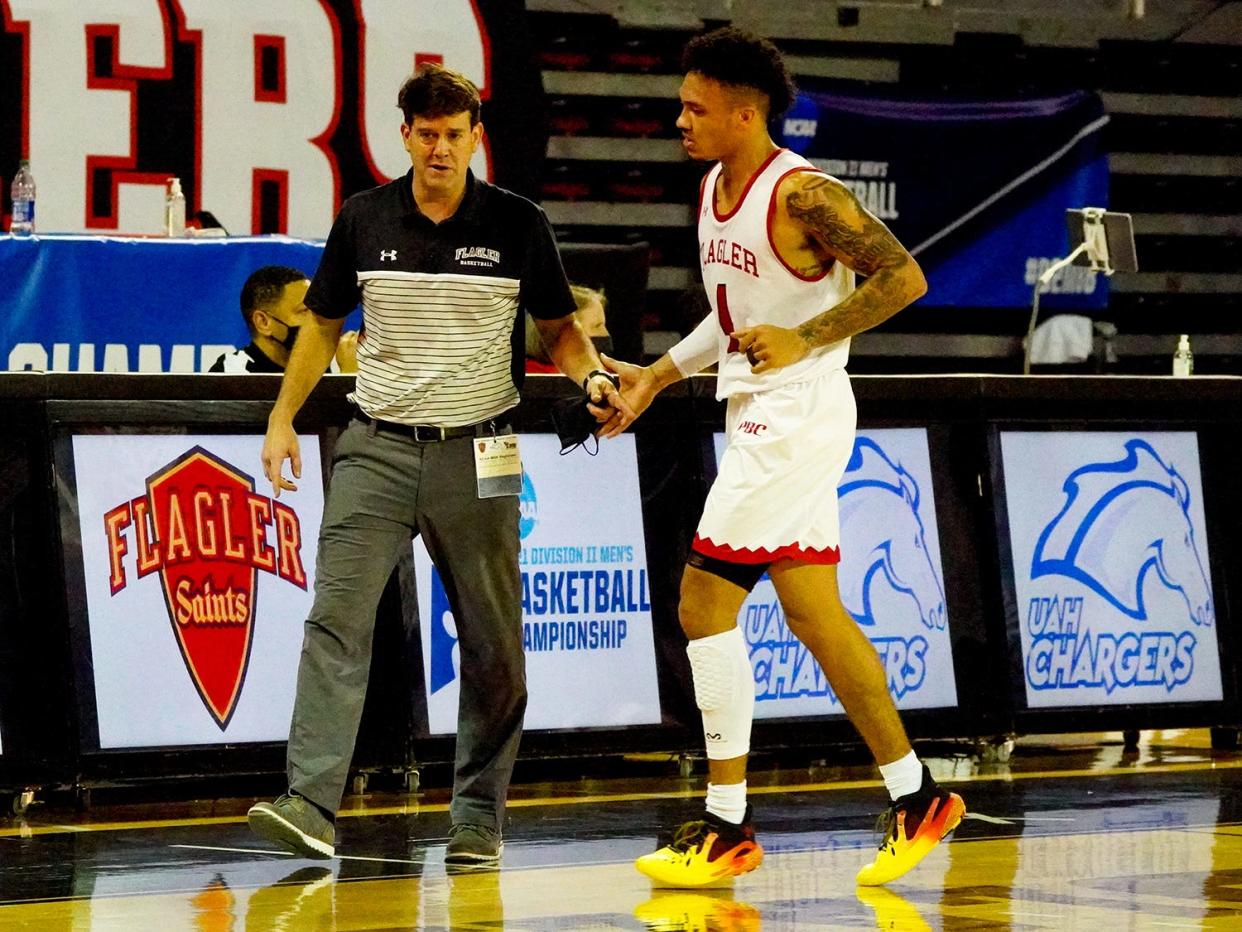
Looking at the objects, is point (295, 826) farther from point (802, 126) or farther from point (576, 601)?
point (802, 126)

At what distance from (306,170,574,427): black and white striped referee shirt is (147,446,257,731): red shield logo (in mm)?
1582

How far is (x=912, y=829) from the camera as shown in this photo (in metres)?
5.47

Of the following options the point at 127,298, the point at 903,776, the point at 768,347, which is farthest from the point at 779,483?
the point at 127,298

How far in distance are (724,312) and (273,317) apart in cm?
388

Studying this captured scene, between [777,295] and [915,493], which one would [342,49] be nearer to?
[915,493]

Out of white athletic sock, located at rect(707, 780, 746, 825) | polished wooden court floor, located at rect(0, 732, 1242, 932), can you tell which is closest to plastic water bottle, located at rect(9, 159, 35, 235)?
polished wooden court floor, located at rect(0, 732, 1242, 932)

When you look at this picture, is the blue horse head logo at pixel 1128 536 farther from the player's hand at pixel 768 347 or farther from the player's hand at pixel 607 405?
the player's hand at pixel 768 347

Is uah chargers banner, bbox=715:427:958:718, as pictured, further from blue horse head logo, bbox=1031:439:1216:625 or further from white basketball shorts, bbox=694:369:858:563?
white basketball shorts, bbox=694:369:858:563

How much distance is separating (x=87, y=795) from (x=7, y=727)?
0.40 metres

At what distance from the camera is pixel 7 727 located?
23.3 feet

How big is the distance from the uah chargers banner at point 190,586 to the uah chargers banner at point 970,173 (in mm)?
8168

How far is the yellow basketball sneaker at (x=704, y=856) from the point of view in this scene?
5.44m

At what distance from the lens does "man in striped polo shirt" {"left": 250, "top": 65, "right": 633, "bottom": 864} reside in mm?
5828

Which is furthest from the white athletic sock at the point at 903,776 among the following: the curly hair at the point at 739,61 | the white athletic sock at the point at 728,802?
→ the curly hair at the point at 739,61
